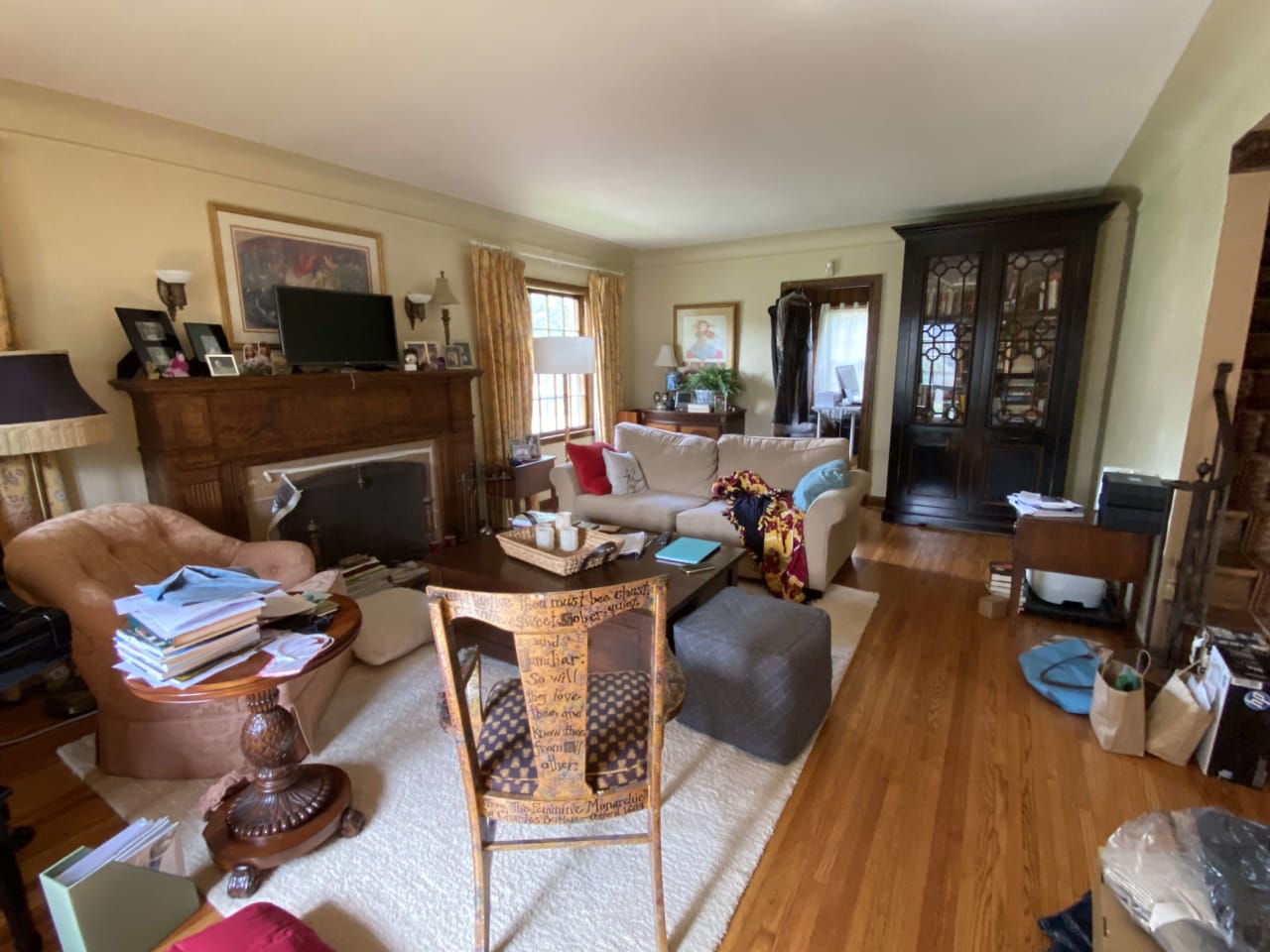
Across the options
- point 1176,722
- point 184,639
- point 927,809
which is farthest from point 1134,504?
point 184,639

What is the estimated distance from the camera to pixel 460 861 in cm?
163

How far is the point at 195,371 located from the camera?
2904 millimetres

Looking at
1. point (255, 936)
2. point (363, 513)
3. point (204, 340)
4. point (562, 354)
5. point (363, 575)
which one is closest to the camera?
point (255, 936)

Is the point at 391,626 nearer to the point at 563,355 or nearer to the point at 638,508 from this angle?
the point at 638,508

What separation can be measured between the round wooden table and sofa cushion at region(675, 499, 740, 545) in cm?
219

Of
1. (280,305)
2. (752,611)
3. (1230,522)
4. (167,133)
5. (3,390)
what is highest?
(167,133)

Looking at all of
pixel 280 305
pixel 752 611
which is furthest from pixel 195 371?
pixel 752 611

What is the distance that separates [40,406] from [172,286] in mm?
994

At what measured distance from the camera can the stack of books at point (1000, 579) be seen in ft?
10.4

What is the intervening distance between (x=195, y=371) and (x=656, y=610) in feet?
9.68

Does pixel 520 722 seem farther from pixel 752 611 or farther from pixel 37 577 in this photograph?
pixel 37 577

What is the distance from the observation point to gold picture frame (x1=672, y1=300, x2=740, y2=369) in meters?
5.89

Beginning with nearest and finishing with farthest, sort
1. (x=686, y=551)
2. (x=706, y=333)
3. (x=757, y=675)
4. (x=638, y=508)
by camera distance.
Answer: (x=757, y=675)
(x=686, y=551)
(x=638, y=508)
(x=706, y=333)

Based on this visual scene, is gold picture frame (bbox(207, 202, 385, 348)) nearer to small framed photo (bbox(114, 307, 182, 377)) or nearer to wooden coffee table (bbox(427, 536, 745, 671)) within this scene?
small framed photo (bbox(114, 307, 182, 377))
